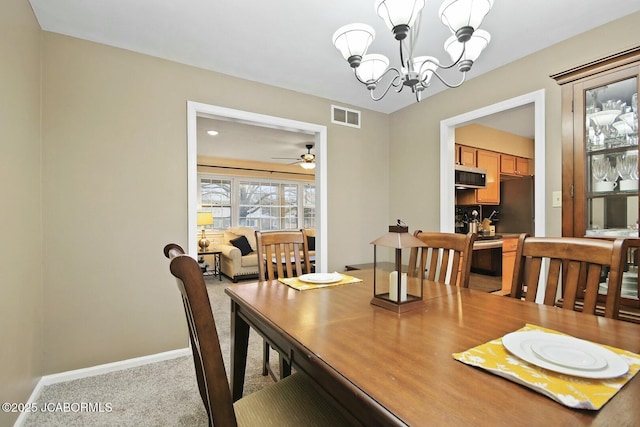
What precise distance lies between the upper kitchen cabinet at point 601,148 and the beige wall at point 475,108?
50cm

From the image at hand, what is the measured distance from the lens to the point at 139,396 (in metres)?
1.94

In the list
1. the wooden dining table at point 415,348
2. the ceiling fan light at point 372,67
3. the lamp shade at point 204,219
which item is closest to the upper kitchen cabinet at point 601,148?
the wooden dining table at point 415,348

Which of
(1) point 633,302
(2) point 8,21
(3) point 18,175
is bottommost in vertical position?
(1) point 633,302

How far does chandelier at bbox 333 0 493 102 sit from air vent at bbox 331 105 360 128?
→ 4.66 ft

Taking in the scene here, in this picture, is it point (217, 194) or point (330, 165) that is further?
point (217, 194)

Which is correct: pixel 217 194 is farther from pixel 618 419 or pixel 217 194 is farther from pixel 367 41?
pixel 618 419

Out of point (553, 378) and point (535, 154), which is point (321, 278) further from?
point (535, 154)

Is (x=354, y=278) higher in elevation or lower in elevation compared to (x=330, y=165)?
lower

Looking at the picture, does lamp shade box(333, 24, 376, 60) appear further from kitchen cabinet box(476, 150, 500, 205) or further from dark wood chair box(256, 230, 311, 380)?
kitchen cabinet box(476, 150, 500, 205)

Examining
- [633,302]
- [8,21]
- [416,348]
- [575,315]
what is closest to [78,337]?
[8,21]

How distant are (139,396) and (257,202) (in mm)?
5416

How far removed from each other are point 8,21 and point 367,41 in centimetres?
179

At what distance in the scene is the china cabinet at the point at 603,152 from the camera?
1640 mm

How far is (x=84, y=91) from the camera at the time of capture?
2.21 m
